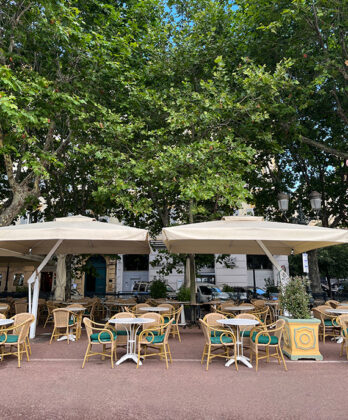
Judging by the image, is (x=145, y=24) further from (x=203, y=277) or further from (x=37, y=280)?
(x=203, y=277)

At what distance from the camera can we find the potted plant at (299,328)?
6.57 m

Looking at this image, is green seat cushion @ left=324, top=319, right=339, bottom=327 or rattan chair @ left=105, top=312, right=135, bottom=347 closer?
rattan chair @ left=105, top=312, right=135, bottom=347

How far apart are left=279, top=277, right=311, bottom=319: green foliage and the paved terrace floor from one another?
924 mm

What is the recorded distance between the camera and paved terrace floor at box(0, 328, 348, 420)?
3959 millimetres

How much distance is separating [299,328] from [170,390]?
3.19 m

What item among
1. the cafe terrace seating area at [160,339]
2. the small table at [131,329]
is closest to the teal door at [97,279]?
the cafe terrace seating area at [160,339]

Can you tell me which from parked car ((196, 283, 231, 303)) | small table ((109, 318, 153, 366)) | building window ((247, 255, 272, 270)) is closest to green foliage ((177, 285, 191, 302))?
parked car ((196, 283, 231, 303))

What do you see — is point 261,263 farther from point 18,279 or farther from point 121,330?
point 121,330

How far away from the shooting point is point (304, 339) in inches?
260

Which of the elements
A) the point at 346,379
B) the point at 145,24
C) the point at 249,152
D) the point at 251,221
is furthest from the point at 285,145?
the point at 346,379

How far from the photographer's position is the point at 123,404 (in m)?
4.20

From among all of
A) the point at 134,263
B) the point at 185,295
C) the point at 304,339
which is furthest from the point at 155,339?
the point at 134,263

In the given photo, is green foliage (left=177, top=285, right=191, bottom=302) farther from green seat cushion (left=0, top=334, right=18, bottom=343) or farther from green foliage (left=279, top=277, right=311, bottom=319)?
green seat cushion (left=0, top=334, right=18, bottom=343)

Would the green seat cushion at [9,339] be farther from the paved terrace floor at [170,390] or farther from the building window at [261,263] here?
the building window at [261,263]
